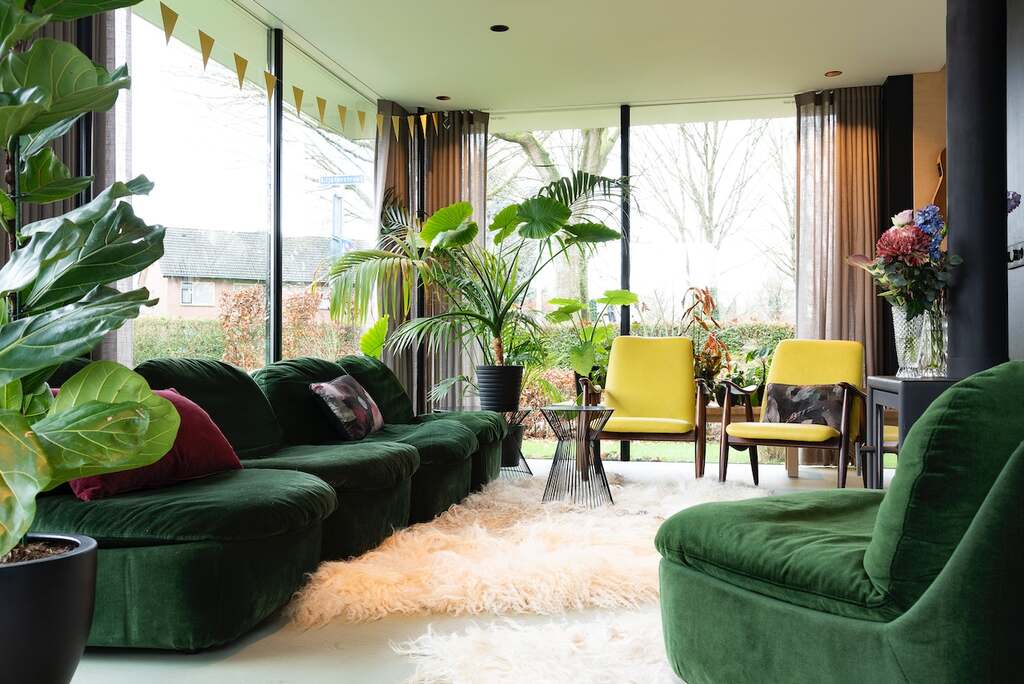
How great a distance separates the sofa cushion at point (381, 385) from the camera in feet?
16.0

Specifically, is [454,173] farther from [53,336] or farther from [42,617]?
[42,617]

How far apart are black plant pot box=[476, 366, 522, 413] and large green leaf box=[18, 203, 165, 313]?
3.94 m

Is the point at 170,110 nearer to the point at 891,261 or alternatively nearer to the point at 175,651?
the point at 175,651

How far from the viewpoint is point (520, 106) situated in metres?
6.82

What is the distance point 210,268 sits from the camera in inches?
181

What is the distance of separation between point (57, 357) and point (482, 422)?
3.49m

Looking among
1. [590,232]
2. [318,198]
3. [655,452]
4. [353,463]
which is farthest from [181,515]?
[655,452]

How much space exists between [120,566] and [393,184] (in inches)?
189

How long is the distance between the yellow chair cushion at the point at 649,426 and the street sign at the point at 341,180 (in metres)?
2.46

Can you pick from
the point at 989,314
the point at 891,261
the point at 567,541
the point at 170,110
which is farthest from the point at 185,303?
the point at 989,314

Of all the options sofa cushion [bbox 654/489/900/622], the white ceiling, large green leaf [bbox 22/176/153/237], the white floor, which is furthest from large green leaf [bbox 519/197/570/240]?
large green leaf [bbox 22/176/153/237]

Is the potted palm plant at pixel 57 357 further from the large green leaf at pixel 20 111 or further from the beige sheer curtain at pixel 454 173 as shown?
the beige sheer curtain at pixel 454 173

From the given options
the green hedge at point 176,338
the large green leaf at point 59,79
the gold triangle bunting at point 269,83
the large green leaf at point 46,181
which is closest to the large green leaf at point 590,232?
the gold triangle bunting at point 269,83

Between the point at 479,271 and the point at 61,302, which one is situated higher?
the point at 479,271
